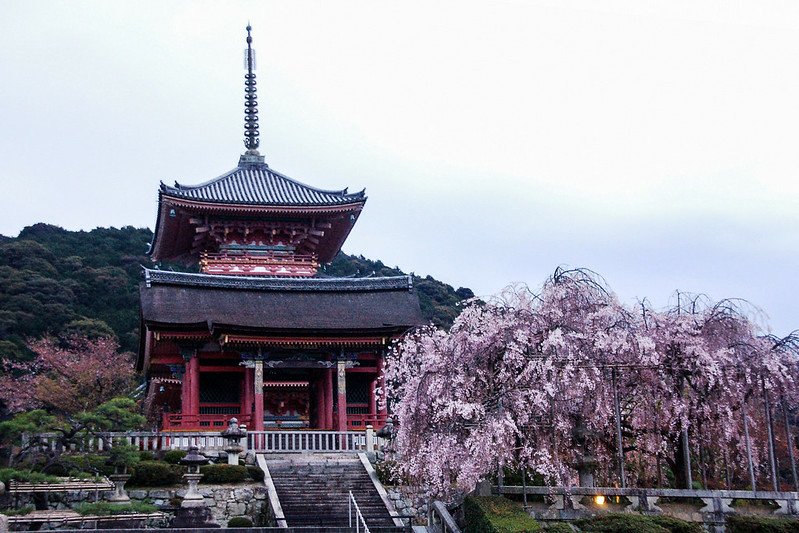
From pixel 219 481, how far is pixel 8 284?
4582 cm

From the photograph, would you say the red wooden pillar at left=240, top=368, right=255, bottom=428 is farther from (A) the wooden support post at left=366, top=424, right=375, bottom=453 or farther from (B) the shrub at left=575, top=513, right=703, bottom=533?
(B) the shrub at left=575, top=513, right=703, bottom=533

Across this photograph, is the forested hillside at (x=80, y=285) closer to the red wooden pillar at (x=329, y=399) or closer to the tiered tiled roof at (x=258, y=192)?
the tiered tiled roof at (x=258, y=192)

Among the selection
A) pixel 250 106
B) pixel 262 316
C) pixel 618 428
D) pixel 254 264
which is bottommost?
pixel 618 428

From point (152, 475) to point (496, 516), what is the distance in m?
9.90

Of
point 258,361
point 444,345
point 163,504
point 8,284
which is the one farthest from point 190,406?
point 8,284

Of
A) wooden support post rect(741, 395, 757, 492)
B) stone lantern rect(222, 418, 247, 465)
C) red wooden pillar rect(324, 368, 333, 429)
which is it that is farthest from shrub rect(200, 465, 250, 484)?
wooden support post rect(741, 395, 757, 492)

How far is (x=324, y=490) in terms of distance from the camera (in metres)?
24.5

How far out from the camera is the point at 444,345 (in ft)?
67.8

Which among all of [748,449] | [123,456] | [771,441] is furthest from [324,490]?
[771,441]

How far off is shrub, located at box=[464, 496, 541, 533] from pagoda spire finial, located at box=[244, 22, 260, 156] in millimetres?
30125

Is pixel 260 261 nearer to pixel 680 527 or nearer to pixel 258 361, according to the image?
pixel 258 361

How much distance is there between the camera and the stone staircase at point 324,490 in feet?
73.3

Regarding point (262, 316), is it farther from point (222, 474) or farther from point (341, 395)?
point (222, 474)

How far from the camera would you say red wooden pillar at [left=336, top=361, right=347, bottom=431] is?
101 ft
